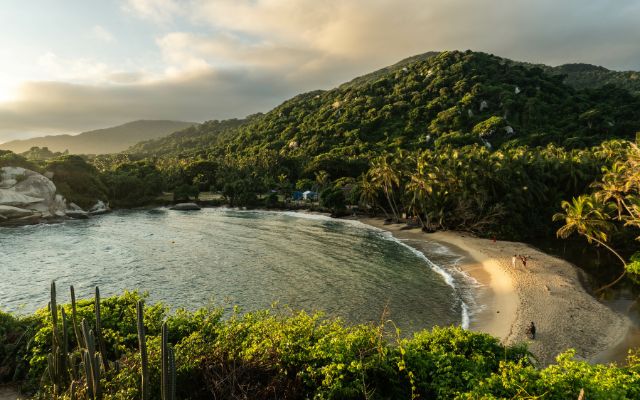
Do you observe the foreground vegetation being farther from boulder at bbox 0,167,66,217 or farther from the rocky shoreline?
boulder at bbox 0,167,66,217

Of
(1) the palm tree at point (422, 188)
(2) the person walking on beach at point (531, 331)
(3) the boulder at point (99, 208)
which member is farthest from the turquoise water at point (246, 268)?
(3) the boulder at point (99, 208)

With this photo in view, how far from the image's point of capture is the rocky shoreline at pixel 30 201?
87.2m

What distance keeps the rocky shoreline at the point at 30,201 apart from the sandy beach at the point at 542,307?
100954 mm

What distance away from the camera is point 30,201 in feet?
300

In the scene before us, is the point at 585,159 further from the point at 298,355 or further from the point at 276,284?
the point at 298,355

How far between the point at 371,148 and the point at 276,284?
389ft

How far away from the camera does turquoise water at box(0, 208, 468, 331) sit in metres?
37.1

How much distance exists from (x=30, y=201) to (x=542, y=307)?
11202cm

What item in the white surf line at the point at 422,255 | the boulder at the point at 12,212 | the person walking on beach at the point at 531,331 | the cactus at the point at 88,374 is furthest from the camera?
the boulder at the point at 12,212

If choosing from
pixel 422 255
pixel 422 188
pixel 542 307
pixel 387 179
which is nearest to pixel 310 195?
pixel 387 179

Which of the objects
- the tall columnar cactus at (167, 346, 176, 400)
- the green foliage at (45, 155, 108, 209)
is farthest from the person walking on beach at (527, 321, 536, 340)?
the green foliage at (45, 155, 108, 209)

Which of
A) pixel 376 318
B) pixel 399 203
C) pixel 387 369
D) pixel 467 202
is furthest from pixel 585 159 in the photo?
pixel 387 369

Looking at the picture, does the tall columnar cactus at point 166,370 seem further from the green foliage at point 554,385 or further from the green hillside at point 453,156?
the green hillside at point 453,156

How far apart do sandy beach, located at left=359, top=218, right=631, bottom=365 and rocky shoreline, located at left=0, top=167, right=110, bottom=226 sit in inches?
3975
